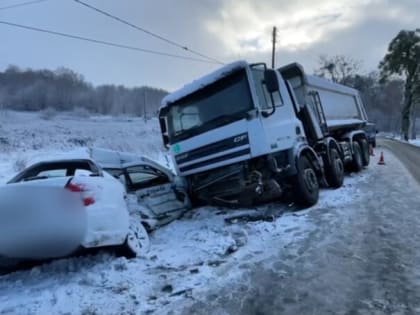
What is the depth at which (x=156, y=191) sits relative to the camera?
255 inches

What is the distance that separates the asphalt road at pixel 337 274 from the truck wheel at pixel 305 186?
0.66 metres

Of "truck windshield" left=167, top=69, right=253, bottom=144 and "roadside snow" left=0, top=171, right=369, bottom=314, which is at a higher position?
"truck windshield" left=167, top=69, right=253, bottom=144

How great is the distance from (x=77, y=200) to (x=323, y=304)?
2795 millimetres

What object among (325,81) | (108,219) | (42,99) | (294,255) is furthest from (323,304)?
(42,99)

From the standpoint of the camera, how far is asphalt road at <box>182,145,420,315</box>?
3156 mm

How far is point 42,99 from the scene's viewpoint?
203 feet

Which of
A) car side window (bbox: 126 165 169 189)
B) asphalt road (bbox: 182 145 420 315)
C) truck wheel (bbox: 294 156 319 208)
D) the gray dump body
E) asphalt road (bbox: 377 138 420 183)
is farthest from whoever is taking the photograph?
asphalt road (bbox: 377 138 420 183)

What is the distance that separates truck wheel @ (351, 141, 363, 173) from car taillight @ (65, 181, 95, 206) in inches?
388

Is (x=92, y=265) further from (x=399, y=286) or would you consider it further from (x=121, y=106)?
(x=121, y=106)

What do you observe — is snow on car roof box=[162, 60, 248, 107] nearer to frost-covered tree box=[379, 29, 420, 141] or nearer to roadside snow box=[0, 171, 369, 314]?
roadside snow box=[0, 171, 369, 314]

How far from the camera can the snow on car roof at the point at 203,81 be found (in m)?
6.00

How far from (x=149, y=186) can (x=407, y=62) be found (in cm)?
4034

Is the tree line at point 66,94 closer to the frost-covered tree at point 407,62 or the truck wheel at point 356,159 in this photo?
the frost-covered tree at point 407,62

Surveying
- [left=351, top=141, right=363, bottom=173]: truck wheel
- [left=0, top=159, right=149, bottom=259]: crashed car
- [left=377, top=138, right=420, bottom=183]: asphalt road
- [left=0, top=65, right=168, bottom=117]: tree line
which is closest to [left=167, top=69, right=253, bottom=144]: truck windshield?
[left=0, top=159, right=149, bottom=259]: crashed car
